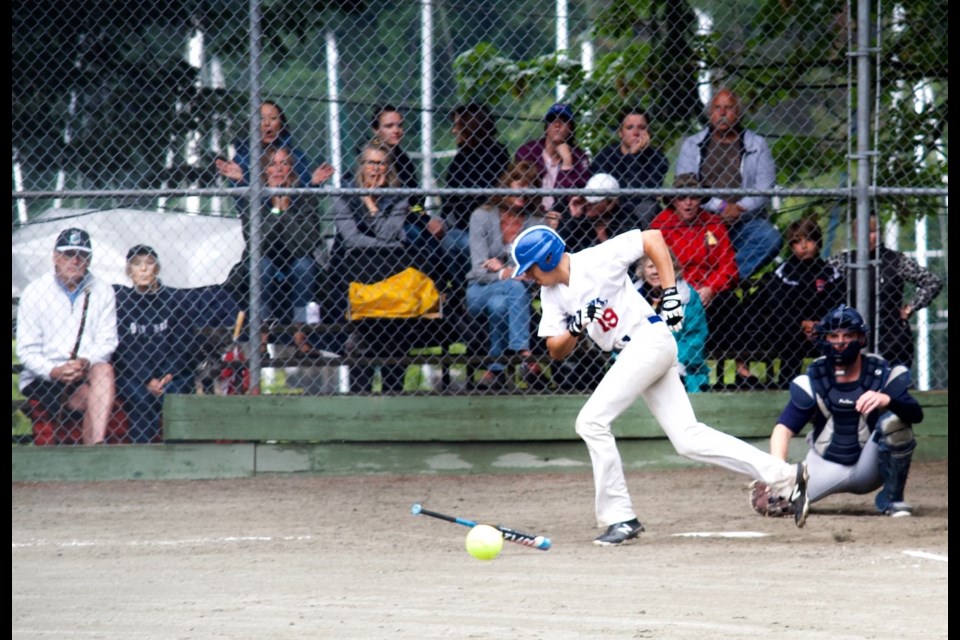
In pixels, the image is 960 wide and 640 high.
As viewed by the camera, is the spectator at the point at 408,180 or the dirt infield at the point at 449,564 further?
the spectator at the point at 408,180

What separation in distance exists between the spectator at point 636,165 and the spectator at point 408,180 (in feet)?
3.97

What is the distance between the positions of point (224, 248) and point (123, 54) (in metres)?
1.74

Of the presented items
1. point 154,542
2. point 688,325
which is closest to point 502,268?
point 688,325

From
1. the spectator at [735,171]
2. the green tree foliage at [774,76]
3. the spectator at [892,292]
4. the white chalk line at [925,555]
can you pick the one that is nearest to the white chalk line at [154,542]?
the white chalk line at [925,555]

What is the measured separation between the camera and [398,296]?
31.4 ft

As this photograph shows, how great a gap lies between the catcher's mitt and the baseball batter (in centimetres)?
7

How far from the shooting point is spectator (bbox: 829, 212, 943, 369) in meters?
9.69

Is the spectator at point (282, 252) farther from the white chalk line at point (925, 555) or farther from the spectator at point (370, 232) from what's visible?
the white chalk line at point (925, 555)

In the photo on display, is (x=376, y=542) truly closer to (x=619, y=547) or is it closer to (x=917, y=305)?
(x=619, y=547)

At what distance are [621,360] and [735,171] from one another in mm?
3100

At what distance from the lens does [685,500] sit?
8828mm

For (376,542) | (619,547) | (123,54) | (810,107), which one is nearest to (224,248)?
(123,54)

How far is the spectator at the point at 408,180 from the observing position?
31.7 feet

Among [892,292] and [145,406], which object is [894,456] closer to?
[892,292]
